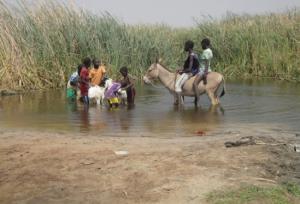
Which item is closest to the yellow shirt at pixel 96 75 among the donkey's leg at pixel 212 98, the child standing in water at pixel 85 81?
the child standing in water at pixel 85 81

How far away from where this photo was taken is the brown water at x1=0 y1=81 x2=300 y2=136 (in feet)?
34.2

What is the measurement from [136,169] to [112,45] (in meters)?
12.6

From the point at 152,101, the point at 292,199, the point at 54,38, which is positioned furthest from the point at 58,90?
the point at 292,199

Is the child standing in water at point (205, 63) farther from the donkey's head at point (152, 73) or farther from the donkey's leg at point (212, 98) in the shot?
the donkey's head at point (152, 73)

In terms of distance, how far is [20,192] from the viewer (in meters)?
6.01

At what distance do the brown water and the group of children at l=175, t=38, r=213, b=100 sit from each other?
572 mm

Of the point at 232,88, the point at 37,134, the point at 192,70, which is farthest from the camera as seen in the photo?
the point at 232,88

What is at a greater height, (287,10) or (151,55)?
(287,10)

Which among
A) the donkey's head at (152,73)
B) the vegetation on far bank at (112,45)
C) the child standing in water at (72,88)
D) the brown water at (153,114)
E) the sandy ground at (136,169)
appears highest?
the vegetation on far bank at (112,45)

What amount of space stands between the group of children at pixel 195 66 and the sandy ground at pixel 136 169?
5181mm

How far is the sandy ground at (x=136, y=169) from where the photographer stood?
229 inches

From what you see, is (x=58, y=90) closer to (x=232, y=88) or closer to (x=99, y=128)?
(x=232, y=88)

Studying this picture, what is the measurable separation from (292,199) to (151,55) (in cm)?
1572

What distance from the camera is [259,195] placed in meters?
5.54
